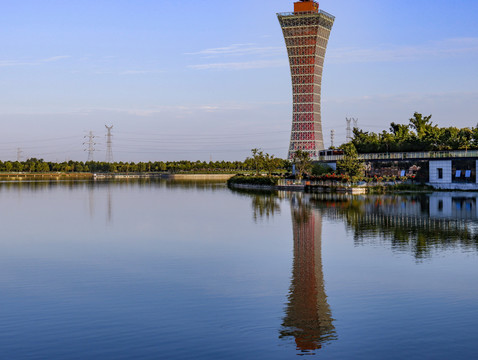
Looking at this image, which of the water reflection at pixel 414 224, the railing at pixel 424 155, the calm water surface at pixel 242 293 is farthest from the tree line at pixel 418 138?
the calm water surface at pixel 242 293

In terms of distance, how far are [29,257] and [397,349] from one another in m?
22.7

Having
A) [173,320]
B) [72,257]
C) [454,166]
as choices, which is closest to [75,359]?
[173,320]

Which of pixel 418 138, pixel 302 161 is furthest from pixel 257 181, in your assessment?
pixel 418 138

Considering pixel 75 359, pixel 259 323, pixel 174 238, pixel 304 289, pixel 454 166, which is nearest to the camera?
pixel 75 359

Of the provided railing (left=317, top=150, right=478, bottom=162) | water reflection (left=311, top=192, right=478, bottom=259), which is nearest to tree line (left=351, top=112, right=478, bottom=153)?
railing (left=317, top=150, right=478, bottom=162)

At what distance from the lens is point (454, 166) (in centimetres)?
9919

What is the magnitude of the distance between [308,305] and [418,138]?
370ft

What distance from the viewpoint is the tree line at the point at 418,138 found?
372ft

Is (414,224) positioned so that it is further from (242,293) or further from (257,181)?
(257,181)

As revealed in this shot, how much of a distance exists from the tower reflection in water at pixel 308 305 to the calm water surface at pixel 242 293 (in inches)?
2.2

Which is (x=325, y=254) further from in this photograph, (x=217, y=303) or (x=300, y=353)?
(x=300, y=353)

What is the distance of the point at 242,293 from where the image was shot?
21891 mm

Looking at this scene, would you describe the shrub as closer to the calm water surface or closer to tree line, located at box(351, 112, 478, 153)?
tree line, located at box(351, 112, 478, 153)

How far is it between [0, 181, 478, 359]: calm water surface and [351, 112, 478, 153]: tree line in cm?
7372
